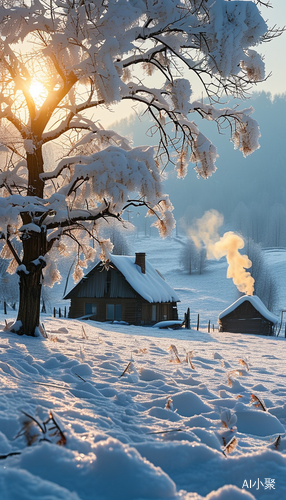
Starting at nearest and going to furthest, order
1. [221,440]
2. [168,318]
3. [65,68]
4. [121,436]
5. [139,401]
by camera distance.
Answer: [121,436], [221,440], [139,401], [65,68], [168,318]

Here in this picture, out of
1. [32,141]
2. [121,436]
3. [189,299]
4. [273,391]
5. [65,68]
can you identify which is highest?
[65,68]

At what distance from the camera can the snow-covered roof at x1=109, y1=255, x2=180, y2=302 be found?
28.0 metres

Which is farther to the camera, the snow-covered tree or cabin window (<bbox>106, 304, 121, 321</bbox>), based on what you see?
cabin window (<bbox>106, 304, 121, 321</bbox>)

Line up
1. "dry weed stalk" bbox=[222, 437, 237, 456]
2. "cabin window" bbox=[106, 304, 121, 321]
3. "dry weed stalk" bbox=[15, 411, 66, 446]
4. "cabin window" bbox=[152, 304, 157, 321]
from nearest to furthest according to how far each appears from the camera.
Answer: "dry weed stalk" bbox=[15, 411, 66, 446]
"dry weed stalk" bbox=[222, 437, 237, 456]
"cabin window" bbox=[106, 304, 121, 321]
"cabin window" bbox=[152, 304, 157, 321]

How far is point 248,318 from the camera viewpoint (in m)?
30.2

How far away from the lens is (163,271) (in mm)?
85250

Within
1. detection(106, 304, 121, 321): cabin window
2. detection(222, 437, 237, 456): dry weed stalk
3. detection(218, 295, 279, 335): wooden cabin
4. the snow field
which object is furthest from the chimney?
detection(222, 437, 237, 456): dry weed stalk

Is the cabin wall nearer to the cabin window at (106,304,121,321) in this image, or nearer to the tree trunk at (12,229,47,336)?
the cabin window at (106,304,121,321)

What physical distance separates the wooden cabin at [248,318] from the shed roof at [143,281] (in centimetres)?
467

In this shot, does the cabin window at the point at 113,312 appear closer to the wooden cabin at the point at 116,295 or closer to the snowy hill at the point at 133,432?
the wooden cabin at the point at 116,295

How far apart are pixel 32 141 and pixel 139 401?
6268mm

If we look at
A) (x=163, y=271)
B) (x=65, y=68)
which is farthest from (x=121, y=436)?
(x=163, y=271)

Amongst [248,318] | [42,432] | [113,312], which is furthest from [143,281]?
[42,432]

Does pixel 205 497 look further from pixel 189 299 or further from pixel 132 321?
pixel 189 299
